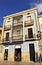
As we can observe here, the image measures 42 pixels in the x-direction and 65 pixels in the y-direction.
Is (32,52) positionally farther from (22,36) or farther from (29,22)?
(29,22)

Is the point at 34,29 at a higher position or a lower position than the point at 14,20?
lower

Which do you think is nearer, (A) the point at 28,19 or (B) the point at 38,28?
(B) the point at 38,28

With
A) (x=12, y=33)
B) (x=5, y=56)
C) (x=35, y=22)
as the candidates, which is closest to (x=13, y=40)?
(x=12, y=33)

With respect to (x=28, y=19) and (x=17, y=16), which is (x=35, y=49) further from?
(x=17, y=16)

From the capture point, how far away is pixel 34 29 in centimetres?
2945

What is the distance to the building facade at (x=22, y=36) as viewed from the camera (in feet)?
95.1

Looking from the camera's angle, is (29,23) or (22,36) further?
(22,36)

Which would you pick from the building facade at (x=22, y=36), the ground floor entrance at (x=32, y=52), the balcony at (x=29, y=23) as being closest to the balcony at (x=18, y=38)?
the building facade at (x=22, y=36)

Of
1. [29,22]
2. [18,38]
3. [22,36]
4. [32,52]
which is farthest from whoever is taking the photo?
[18,38]

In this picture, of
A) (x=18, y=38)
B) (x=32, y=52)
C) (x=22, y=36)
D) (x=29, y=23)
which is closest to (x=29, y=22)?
(x=29, y=23)

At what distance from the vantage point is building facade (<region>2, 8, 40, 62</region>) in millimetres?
28991

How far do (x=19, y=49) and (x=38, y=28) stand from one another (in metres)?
5.76

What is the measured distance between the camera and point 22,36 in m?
30.6

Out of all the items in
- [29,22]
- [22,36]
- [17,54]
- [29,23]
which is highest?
[29,22]
